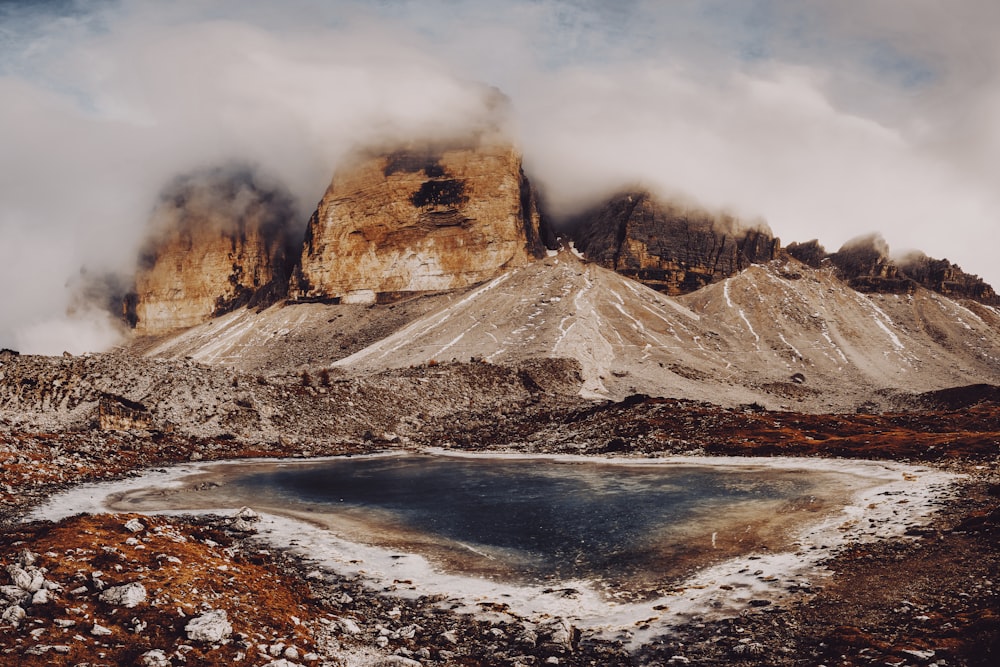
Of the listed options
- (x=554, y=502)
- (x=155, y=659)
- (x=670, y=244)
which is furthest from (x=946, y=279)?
(x=155, y=659)

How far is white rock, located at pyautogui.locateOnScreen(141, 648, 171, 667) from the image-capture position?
8.80 meters

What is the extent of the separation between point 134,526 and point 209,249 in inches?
6712

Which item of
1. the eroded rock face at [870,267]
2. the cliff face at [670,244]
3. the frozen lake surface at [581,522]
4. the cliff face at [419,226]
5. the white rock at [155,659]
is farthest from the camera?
the cliff face at [670,244]

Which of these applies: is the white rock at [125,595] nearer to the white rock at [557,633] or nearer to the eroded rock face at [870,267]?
the white rock at [557,633]

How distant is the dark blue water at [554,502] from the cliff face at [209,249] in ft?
467

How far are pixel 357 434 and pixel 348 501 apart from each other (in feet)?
76.1

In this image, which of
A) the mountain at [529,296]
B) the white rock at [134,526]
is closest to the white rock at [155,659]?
the white rock at [134,526]

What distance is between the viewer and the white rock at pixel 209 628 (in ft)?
32.3

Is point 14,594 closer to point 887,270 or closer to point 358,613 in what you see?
point 358,613

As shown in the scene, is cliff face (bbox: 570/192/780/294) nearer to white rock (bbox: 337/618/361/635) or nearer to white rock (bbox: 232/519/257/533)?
white rock (bbox: 232/519/257/533)

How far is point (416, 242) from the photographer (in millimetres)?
133250

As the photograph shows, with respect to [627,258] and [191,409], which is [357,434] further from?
[627,258]

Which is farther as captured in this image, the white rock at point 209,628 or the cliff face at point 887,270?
the cliff face at point 887,270

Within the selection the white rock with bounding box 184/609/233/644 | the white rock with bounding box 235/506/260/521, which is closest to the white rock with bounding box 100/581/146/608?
the white rock with bounding box 184/609/233/644
